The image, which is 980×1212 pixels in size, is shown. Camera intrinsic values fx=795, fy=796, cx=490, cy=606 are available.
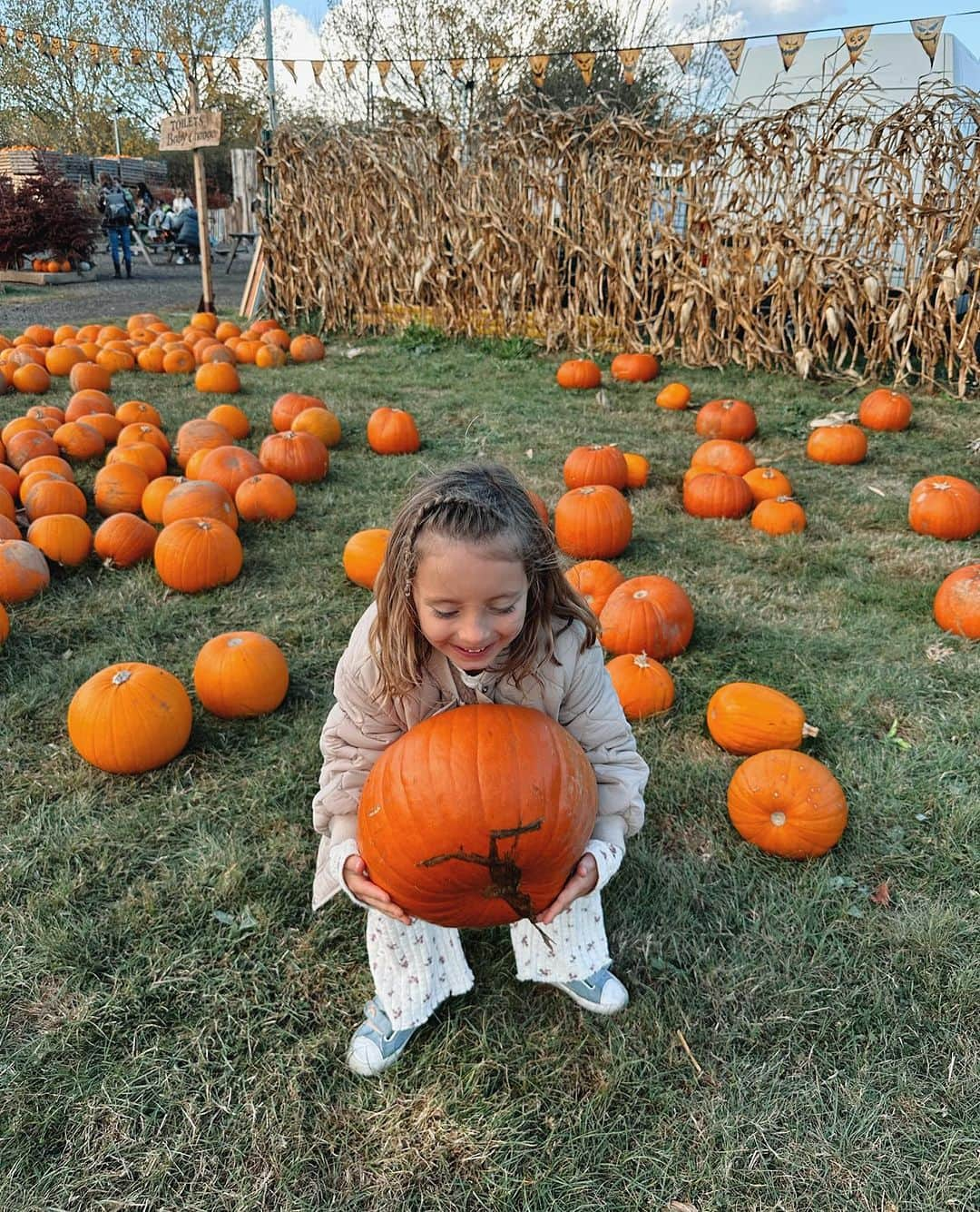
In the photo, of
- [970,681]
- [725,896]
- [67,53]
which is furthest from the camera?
[67,53]

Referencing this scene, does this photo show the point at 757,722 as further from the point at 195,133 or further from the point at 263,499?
the point at 195,133

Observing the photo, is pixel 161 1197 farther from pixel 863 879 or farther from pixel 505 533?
pixel 863 879

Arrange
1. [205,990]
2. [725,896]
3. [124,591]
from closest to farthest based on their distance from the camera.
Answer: [205,990] < [725,896] < [124,591]

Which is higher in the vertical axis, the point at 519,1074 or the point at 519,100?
the point at 519,100

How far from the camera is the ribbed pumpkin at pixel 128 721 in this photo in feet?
9.56

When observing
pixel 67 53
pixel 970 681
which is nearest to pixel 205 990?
pixel 970 681

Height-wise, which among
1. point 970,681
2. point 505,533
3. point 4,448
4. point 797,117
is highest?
point 797,117

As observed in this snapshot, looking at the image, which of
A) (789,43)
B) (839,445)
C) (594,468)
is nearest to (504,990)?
(594,468)

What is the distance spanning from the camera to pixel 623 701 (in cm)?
325

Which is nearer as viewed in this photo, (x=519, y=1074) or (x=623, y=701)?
(x=519, y=1074)

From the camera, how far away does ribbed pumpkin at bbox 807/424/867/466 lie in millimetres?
6211

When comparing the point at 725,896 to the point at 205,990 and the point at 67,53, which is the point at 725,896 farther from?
the point at 67,53

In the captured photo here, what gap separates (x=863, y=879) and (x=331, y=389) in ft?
24.2

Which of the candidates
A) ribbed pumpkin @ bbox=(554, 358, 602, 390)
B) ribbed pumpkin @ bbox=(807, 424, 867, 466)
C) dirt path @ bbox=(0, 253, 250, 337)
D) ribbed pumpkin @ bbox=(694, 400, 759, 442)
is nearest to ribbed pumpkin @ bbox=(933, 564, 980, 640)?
ribbed pumpkin @ bbox=(807, 424, 867, 466)
